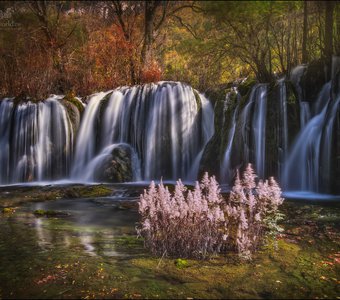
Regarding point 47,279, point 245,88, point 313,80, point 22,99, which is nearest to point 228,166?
point 245,88

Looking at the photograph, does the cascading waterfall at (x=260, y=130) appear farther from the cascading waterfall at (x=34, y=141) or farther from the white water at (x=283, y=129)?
the cascading waterfall at (x=34, y=141)

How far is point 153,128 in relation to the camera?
16.5 meters

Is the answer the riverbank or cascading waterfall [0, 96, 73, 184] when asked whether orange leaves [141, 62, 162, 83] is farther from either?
the riverbank

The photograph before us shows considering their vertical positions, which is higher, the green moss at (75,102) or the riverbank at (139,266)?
the green moss at (75,102)

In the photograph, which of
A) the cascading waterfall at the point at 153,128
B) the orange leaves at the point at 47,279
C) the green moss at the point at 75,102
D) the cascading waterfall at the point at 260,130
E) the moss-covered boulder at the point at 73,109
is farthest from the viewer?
the green moss at the point at 75,102

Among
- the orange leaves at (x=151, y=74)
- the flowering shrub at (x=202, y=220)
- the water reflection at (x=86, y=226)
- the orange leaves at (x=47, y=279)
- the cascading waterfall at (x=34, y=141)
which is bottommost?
the orange leaves at (x=47, y=279)

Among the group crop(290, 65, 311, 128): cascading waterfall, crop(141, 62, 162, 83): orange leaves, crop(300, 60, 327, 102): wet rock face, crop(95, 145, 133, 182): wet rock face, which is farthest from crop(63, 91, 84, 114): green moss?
crop(300, 60, 327, 102): wet rock face

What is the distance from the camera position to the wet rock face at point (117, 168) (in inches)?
595

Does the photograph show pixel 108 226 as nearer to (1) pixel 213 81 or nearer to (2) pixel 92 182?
(2) pixel 92 182

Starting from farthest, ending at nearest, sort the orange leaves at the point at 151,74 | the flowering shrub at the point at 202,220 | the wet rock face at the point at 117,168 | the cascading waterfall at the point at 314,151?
1. the orange leaves at the point at 151,74
2. the wet rock face at the point at 117,168
3. the cascading waterfall at the point at 314,151
4. the flowering shrub at the point at 202,220

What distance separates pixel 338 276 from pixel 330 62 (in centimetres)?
871

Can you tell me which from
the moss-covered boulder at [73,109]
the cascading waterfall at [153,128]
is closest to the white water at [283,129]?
the cascading waterfall at [153,128]

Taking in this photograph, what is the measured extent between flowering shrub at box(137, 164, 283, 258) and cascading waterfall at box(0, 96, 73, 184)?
40.3 feet

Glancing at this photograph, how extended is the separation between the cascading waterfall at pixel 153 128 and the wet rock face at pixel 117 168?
649 mm
